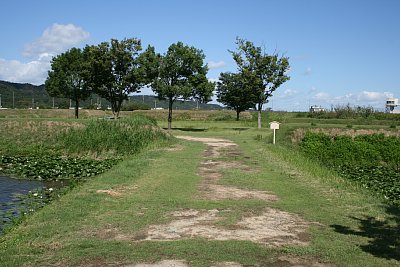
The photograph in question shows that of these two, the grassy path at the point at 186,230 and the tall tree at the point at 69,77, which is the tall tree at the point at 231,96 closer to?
the tall tree at the point at 69,77

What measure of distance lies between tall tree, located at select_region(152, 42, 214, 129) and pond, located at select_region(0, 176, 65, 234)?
24.5 metres

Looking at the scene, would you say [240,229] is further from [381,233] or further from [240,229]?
[381,233]

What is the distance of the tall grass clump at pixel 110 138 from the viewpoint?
22.6 m

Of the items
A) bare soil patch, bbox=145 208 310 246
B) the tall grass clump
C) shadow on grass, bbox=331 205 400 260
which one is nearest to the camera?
shadow on grass, bbox=331 205 400 260

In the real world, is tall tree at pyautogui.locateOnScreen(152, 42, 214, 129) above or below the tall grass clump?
above

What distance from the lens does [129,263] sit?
5.56 metres

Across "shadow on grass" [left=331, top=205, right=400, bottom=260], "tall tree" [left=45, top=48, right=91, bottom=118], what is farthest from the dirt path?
"tall tree" [left=45, top=48, right=91, bottom=118]

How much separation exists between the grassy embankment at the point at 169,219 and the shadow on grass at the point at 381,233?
2cm

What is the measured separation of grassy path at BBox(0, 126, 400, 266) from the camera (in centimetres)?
583

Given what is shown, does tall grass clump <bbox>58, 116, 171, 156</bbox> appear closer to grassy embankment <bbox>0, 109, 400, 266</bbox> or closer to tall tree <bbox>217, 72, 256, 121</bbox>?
grassy embankment <bbox>0, 109, 400, 266</bbox>

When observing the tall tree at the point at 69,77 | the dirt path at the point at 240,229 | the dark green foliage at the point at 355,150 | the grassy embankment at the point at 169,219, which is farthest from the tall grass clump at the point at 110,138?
the tall tree at the point at 69,77

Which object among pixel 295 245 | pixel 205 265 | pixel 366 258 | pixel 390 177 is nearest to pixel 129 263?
pixel 205 265

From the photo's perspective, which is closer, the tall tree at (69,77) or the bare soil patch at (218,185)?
the bare soil patch at (218,185)

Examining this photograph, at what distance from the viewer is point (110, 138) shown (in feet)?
75.3
